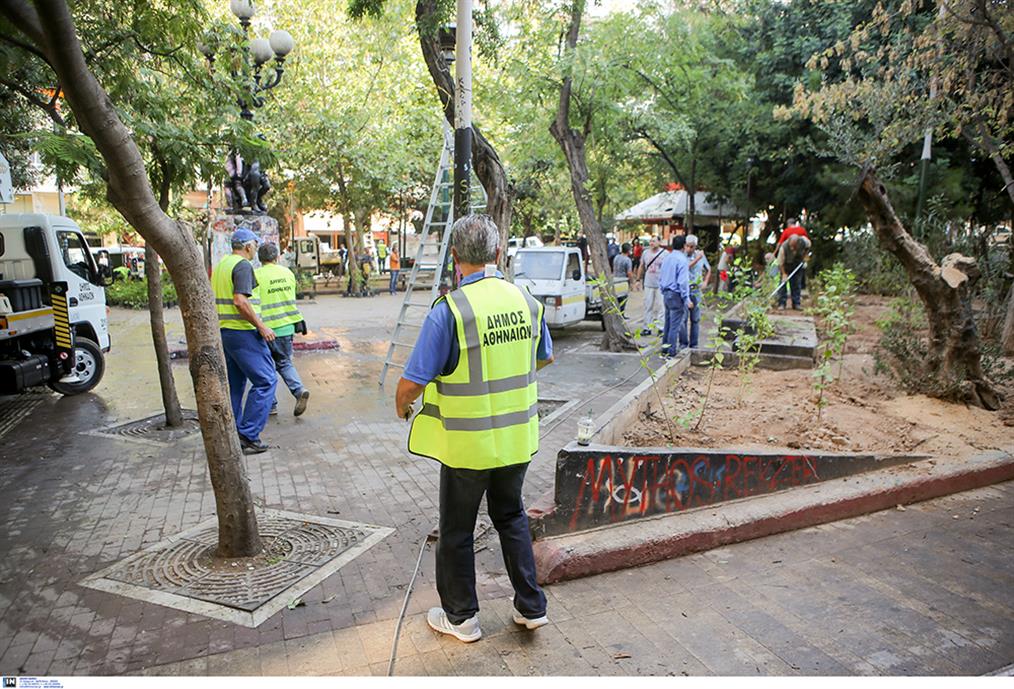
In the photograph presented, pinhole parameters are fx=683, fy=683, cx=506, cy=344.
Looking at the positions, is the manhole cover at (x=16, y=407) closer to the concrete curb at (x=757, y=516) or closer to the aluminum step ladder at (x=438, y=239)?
the aluminum step ladder at (x=438, y=239)

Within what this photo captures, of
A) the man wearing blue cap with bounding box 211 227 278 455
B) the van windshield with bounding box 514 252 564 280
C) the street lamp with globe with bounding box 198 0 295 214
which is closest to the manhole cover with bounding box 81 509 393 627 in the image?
the man wearing blue cap with bounding box 211 227 278 455

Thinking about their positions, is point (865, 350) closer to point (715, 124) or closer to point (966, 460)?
point (966, 460)

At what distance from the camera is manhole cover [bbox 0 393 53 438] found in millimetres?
7497

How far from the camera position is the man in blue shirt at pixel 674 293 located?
968 centimetres

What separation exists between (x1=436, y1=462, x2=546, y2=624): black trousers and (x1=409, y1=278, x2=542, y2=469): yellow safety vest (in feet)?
0.33

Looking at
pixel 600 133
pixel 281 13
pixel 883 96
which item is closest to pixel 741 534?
pixel 883 96

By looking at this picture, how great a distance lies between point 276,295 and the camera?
6.82 m

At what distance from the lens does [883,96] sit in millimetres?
10258

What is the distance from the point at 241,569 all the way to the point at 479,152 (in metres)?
5.11

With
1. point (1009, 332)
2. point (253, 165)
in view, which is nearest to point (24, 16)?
point (253, 165)

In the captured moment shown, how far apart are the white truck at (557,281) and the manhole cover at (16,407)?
25.4ft

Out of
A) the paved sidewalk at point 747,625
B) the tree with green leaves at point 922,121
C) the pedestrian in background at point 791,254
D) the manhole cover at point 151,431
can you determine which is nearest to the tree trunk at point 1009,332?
the tree with green leaves at point 922,121

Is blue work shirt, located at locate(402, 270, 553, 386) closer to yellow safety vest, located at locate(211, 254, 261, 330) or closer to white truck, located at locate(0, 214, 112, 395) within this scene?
yellow safety vest, located at locate(211, 254, 261, 330)

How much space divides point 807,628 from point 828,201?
18.2m
